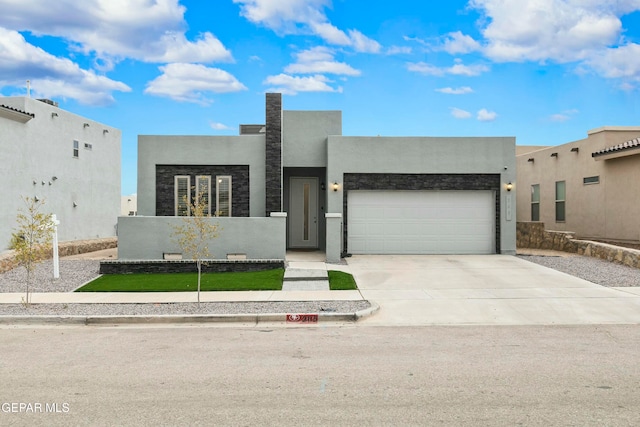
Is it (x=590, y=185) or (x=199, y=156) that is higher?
(x=199, y=156)

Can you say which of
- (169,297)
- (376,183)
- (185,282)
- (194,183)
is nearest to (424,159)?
(376,183)

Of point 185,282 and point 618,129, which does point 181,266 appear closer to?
point 185,282

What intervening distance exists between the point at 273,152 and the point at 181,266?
5.82m

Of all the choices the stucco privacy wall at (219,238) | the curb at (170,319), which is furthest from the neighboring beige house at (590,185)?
the curb at (170,319)

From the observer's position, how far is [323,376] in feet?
21.4

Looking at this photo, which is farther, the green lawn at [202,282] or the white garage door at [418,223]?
the white garage door at [418,223]

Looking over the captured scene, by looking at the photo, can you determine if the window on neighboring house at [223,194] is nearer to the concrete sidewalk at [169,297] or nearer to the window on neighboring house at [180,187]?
the window on neighboring house at [180,187]

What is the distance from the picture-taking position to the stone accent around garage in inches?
611

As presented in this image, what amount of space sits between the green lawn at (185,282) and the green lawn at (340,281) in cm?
139

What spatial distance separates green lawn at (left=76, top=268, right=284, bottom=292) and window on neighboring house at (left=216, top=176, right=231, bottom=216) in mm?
4760

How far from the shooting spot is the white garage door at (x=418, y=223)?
19547 mm

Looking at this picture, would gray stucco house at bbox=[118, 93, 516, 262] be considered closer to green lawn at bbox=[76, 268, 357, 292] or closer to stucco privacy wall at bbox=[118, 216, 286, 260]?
stucco privacy wall at bbox=[118, 216, 286, 260]

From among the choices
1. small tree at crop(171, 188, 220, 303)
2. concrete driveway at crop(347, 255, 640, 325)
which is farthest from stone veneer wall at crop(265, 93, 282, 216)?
concrete driveway at crop(347, 255, 640, 325)

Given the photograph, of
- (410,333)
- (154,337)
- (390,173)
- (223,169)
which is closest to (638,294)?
(410,333)
